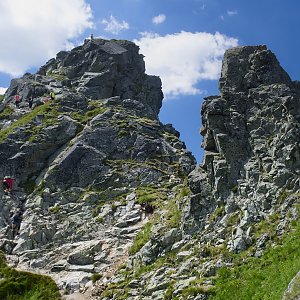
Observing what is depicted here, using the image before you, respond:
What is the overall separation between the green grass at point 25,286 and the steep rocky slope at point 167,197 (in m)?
1.17

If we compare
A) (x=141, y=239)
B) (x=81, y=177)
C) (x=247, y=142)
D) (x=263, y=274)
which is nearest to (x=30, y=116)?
(x=81, y=177)

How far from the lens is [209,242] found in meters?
31.8

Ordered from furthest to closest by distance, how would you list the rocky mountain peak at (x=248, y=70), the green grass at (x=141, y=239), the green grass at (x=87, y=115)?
the green grass at (x=87, y=115)
the rocky mountain peak at (x=248, y=70)
the green grass at (x=141, y=239)

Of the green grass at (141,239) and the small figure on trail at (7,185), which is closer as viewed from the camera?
the green grass at (141,239)

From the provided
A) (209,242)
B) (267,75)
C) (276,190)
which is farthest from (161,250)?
(267,75)

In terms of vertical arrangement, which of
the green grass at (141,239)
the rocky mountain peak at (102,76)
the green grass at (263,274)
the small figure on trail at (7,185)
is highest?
the rocky mountain peak at (102,76)

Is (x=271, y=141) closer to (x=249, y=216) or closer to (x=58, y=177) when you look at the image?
(x=249, y=216)

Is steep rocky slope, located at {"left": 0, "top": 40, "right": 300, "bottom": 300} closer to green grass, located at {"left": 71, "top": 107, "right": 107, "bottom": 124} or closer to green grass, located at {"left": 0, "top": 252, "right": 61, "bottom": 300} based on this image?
green grass, located at {"left": 71, "top": 107, "right": 107, "bottom": 124}

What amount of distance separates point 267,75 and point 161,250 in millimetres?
17880

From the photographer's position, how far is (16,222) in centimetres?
4556

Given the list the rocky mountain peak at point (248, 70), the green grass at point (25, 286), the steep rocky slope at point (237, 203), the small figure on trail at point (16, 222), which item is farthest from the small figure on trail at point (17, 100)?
the rocky mountain peak at point (248, 70)

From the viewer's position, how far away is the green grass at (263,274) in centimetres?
2264

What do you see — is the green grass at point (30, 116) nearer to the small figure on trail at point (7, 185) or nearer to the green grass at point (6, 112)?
the green grass at point (6, 112)

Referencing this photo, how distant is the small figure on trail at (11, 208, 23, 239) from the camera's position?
146ft
